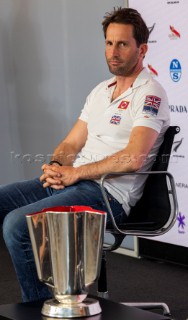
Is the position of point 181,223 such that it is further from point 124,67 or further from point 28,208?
point 28,208

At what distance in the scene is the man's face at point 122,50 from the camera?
10.3ft

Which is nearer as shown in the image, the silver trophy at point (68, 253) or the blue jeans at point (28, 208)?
the silver trophy at point (68, 253)

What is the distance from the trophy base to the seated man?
758 millimetres

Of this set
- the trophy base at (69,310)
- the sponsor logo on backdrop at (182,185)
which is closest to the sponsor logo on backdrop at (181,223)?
the sponsor logo on backdrop at (182,185)

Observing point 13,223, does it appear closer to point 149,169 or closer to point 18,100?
point 149,169

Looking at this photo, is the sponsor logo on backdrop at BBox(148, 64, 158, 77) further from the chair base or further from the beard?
the chair base

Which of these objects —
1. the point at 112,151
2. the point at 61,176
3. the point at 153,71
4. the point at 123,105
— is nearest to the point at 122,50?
the point at 123,105

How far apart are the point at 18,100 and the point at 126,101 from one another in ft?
7.77

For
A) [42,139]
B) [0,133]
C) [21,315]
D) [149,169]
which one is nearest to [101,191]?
[149,169]

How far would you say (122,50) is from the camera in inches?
124

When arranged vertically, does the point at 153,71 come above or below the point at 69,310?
above

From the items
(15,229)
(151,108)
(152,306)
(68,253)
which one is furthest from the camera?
(152,306)

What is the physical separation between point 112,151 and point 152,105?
0.28m

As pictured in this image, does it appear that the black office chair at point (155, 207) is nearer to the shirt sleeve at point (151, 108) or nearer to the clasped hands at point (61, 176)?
the shirt sleeve at point (151, 108)
